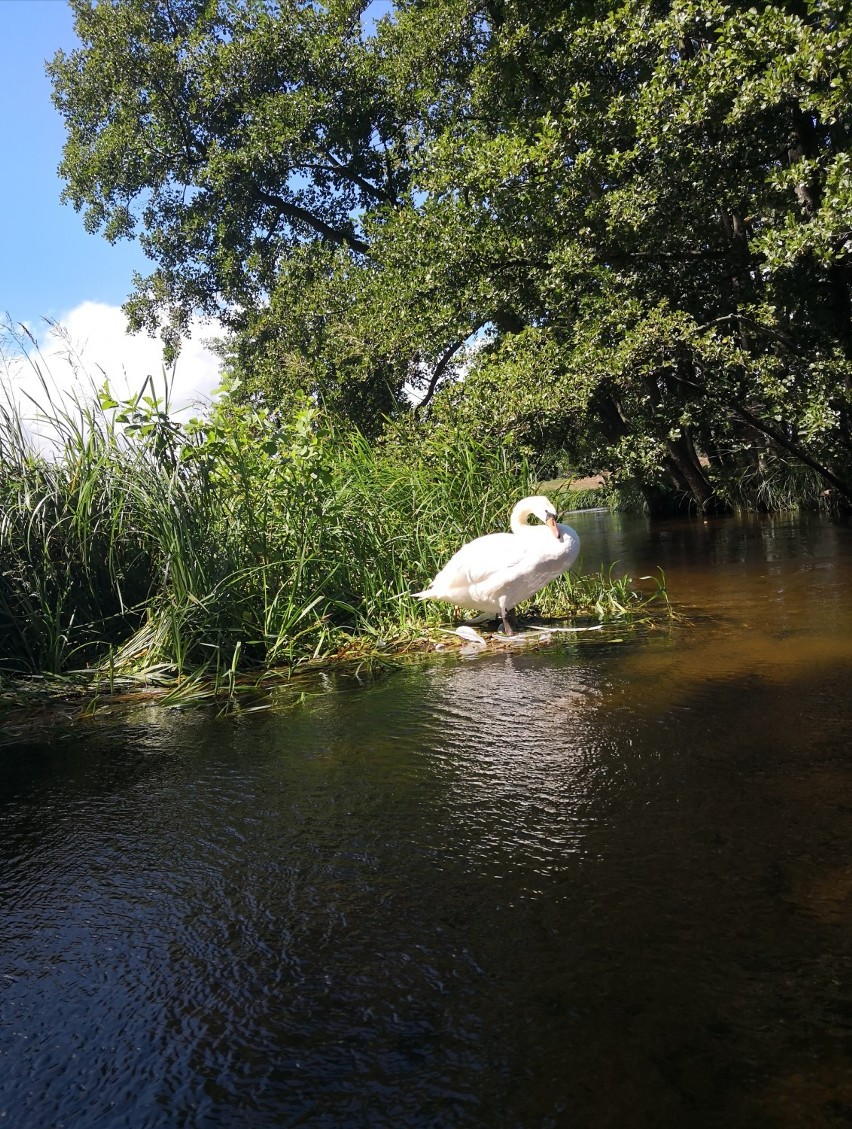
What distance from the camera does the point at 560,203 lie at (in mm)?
10750

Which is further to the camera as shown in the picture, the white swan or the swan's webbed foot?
the swan's webbed foot

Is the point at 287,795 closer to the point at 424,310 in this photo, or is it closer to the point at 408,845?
the point at 408,845

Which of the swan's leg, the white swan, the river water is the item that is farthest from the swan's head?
the river water

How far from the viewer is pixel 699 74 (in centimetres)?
931

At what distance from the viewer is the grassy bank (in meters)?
5.55

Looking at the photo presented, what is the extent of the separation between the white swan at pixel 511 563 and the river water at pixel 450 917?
140 cm

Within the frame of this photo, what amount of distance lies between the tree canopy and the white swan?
529cm

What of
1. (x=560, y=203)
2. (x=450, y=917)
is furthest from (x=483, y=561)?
(x=560, y=203)

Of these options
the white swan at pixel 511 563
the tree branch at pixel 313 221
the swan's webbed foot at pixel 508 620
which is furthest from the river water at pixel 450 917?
the tree branch at pixel 313 221

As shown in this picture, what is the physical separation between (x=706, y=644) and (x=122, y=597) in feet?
12.7

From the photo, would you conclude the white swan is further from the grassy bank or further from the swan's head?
the grassy bank

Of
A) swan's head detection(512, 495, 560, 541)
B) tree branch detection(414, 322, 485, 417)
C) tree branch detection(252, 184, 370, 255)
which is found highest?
tree branch detection(252, 184, 370, 255)

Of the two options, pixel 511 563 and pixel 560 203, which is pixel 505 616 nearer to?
pixel 511 563

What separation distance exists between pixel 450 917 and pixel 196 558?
3.79 metres
